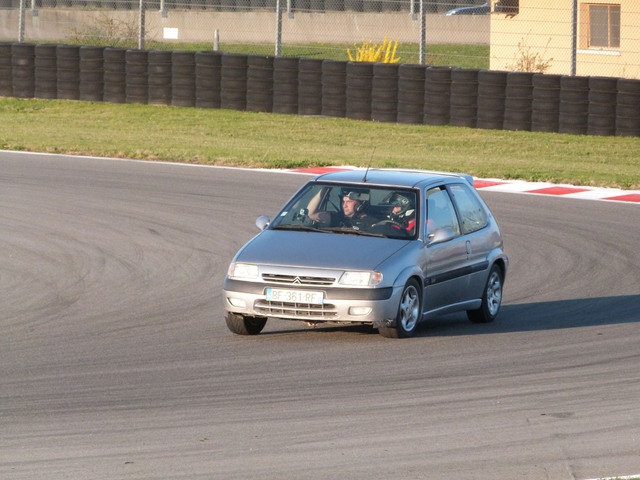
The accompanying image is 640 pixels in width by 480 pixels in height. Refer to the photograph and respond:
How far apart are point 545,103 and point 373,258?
Result: 49.9 feet

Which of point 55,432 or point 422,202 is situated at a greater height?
point 422,202

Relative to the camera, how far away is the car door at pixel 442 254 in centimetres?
1142

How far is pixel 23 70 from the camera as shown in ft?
98.0

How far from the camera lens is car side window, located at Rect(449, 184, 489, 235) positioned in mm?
12242

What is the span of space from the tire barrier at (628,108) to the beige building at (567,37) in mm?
8510

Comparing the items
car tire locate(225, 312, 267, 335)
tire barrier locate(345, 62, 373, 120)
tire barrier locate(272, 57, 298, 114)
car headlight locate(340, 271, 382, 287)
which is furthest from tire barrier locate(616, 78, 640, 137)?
car headlight locate(340, 271, 382, 287)

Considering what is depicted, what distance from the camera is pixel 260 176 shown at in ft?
71.8

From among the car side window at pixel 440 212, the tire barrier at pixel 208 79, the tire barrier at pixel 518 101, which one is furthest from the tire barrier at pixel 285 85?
the car side window at pixel 440 212

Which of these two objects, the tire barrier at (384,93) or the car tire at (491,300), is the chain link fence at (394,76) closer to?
the tire barrier at (384,93)

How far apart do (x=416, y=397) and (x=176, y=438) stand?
1925 millimetres

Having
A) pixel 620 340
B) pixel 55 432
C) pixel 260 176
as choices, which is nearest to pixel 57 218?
pixel 260 176

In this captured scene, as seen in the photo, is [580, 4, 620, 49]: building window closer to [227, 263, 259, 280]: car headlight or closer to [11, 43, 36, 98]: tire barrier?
[11, 43, 36, 98]: tire barrier

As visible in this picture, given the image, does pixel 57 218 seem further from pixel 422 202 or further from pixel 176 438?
pixel 176 438

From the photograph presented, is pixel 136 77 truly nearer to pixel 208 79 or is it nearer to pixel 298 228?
pixel 208 79
